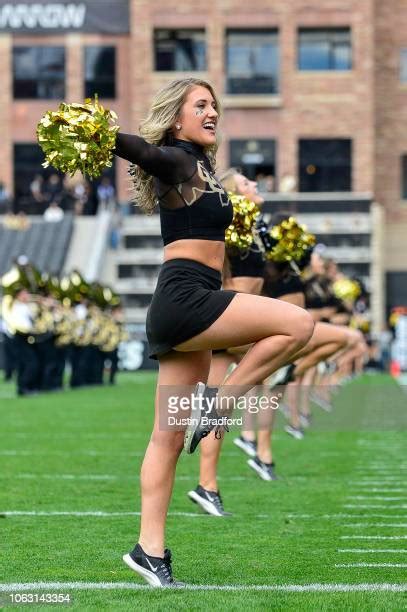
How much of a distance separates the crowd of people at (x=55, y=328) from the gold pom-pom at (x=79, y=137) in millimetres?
17014

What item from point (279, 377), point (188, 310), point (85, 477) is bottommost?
point (85, 477)

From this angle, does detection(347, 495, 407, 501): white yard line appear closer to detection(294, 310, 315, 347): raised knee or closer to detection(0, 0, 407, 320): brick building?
detection(294, 310, 315, 347): raised knee

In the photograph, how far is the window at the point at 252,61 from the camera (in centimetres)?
4834

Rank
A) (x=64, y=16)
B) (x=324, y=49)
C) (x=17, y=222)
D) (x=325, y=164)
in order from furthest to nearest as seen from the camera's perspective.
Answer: (x=64, y=16) < (x=325, y=164) < (x=324, y=49) < (x=17, y=222)

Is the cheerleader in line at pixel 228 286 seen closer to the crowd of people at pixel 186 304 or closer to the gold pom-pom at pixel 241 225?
the gold pom-pom at pixel 241 225

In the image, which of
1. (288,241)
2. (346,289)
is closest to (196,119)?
(288,241)

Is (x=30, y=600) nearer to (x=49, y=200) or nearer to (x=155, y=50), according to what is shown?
(x=49, y=200)

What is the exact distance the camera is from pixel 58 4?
4962cm

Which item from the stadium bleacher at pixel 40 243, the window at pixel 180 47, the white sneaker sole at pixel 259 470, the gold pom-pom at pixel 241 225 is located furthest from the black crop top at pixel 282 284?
the window at pixel 180 47

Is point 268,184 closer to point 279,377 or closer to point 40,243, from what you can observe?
point 40,243

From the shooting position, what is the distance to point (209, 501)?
8297 mm

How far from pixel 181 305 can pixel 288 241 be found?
14.1ft

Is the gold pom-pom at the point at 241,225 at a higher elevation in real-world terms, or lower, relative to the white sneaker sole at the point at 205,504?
Answer: higher
